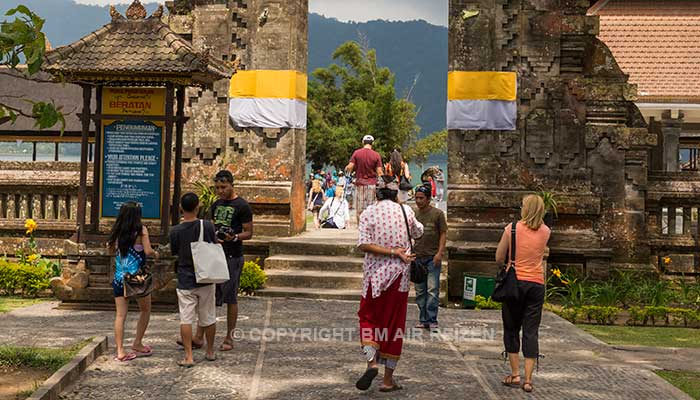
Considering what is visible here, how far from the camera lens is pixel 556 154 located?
1493cm

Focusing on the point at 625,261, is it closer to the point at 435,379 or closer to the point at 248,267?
the point at 248,267

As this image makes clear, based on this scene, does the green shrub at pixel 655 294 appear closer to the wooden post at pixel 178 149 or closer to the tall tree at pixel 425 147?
the wooden post at pixel 178 149

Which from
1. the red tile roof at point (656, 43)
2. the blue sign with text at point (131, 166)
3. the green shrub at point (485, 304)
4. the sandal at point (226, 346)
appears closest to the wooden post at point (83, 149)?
the blue sign with text at point (131, 166)

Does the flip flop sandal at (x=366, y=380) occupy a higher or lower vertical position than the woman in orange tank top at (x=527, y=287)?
lower

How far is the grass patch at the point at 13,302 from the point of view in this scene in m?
12.7

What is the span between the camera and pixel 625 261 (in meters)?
14.8

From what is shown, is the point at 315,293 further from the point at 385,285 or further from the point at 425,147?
the point at 425,147

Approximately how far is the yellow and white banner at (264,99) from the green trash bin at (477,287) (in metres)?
4.37

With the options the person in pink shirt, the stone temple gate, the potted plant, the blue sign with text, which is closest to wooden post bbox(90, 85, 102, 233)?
the blue sign with text

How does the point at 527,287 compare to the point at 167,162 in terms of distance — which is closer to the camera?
the point at 527,287

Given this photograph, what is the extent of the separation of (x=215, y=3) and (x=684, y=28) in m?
15.9

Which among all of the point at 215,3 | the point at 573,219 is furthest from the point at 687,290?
the point at 215,3

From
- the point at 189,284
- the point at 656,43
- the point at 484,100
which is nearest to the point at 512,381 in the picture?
the point at 189,284

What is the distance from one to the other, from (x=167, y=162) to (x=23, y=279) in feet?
12.7
